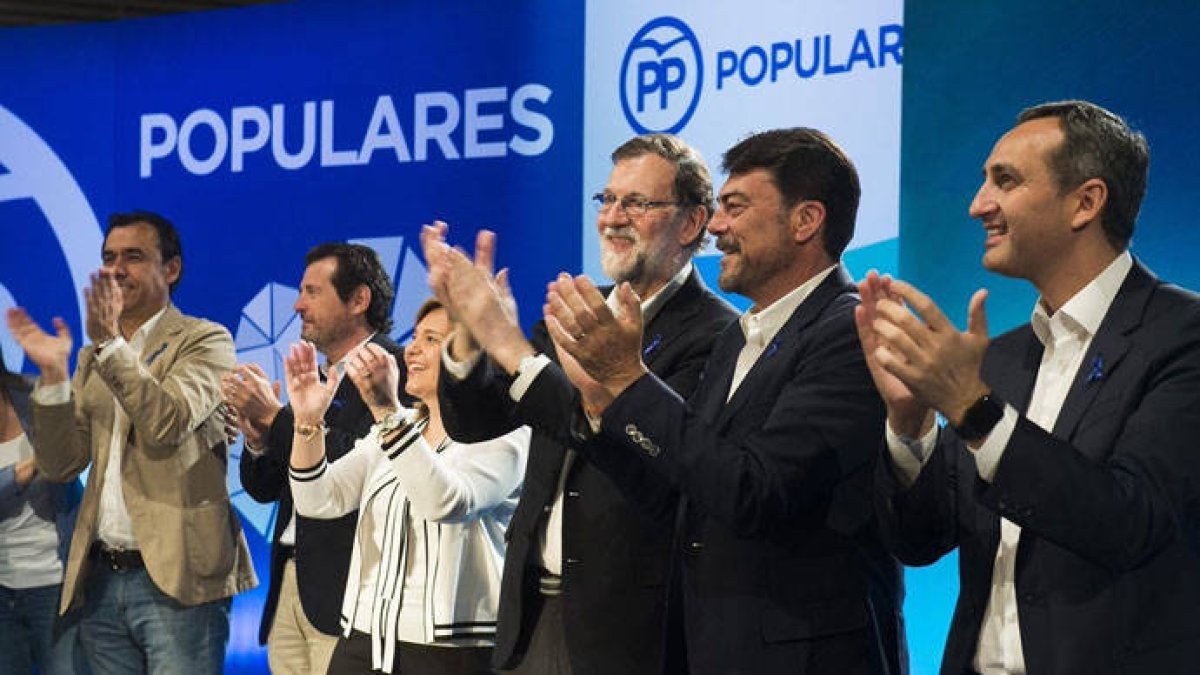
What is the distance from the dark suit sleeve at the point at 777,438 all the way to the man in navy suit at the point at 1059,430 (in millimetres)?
182

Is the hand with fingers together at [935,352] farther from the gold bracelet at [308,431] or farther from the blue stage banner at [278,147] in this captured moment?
the blue stage banner at [278,147]

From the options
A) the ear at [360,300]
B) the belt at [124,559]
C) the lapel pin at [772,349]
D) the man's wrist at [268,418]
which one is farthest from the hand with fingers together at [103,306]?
the lapel pin at [772,349]

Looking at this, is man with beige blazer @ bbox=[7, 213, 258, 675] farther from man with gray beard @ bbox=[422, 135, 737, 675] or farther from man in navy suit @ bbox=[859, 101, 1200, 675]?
man in navy suit @ bbox=[859, 101, 1200, 675]

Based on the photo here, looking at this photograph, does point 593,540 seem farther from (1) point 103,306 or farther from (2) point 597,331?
(1) point 103,306

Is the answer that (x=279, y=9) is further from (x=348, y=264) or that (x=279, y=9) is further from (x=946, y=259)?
(x=946, y=259)

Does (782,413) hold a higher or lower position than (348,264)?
lower

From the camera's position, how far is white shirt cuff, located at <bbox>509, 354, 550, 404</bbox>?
3.21m

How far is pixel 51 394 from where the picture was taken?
5.51m

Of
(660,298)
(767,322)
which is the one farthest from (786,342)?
(660,298)

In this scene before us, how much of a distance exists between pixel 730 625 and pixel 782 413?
1.33 feet

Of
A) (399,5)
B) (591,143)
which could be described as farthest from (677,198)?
(399,5)

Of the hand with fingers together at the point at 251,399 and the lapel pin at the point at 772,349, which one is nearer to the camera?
the lapel pin at the point at 772,349

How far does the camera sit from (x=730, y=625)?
3.15 metres

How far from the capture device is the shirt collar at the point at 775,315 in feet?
11.3
